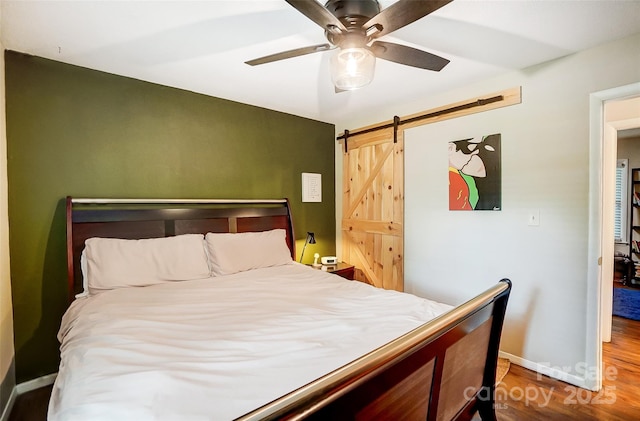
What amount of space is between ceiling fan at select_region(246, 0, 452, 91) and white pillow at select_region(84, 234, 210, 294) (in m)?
1.62

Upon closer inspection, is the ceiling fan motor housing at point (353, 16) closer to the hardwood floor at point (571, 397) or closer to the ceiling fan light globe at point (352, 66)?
the ceiling fan light globe at point (352, 66)

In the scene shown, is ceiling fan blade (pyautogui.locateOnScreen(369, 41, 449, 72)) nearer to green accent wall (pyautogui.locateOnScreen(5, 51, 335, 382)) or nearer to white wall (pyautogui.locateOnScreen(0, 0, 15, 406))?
green accent wall (pyautogui.locateOnScreen(5, 51, 335, 382))

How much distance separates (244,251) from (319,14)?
2052mm

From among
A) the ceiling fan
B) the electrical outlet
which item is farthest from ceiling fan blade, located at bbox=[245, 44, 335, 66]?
the electrical outlet

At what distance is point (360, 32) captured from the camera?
1.42 m

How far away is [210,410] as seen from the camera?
90 centimetres

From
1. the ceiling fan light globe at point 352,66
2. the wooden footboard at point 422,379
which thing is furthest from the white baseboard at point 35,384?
the ceiling fan light globe at point 352,66

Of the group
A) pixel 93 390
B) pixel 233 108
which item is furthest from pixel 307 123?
pixel 93 390

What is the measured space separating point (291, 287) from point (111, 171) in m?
1.78

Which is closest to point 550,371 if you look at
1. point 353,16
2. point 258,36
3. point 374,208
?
point 374,208

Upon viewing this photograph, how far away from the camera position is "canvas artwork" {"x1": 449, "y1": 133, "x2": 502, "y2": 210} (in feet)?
8.32

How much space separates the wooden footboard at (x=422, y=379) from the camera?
70 centimetres

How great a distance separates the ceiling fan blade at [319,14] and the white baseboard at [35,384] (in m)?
3.02

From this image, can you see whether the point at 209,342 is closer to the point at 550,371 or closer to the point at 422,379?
the point at 422,379
